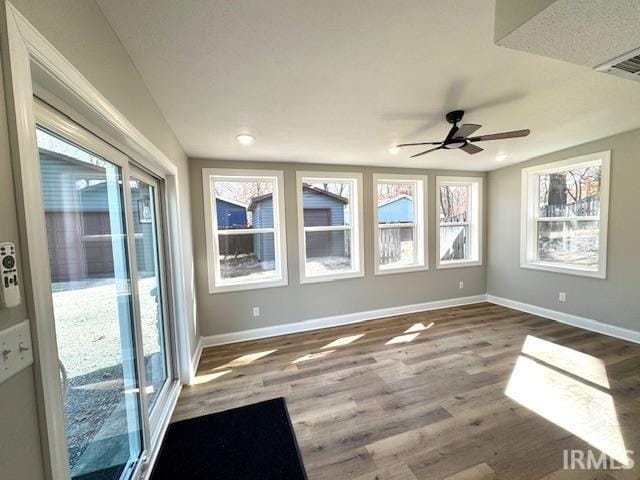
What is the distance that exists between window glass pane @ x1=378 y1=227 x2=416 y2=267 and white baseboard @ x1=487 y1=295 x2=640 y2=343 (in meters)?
1.77

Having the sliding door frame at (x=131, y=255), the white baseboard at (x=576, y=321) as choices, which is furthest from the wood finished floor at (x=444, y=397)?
the sliding door frame at (x=131, y=255)

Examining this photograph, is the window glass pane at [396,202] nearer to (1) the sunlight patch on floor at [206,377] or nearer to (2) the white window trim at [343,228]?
(2) the white window trim at [343,228]

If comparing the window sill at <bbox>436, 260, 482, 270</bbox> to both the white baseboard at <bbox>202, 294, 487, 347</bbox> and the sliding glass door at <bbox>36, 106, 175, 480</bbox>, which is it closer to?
the white baseboard at <bbox>202, 294, 487, 347</bbox>

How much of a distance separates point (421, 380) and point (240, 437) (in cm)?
164

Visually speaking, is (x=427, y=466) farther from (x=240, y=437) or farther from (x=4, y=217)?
(x=4, y=217)

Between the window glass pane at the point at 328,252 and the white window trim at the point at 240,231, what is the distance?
0.41 m

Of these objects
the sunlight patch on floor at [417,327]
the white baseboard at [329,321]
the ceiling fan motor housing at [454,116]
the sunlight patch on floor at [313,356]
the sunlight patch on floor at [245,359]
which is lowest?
the sunlight patch on floor at [245,359]

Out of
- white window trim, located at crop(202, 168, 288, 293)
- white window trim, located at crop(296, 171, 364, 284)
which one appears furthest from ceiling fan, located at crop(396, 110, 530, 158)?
white window trim, located at crop(202, 168, 288, 293)

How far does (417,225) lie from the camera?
4422 mm

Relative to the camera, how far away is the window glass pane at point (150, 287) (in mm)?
1868

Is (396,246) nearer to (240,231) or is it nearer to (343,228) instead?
(343,228)

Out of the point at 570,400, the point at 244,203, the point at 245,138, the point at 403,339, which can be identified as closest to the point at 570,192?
the point at 570,400

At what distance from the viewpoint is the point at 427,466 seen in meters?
1.62

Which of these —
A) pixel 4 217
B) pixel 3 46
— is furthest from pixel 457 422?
pixel 3 46
